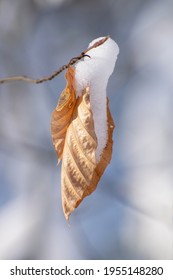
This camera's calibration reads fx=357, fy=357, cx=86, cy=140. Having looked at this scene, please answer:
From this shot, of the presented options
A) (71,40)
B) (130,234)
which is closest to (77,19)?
(71,40)

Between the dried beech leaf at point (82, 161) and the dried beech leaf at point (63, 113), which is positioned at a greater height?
the dried beech leaf at point (63, 113)

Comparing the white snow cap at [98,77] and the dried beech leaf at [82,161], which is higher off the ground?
the white snow cap at [98,77]

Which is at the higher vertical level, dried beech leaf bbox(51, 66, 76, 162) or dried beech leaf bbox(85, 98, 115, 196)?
dried beech leaf bbox(51, 66, 76, 162)

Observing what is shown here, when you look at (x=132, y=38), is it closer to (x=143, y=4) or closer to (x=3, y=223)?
(x=143, y=4)

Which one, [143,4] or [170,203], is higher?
[143,4]
